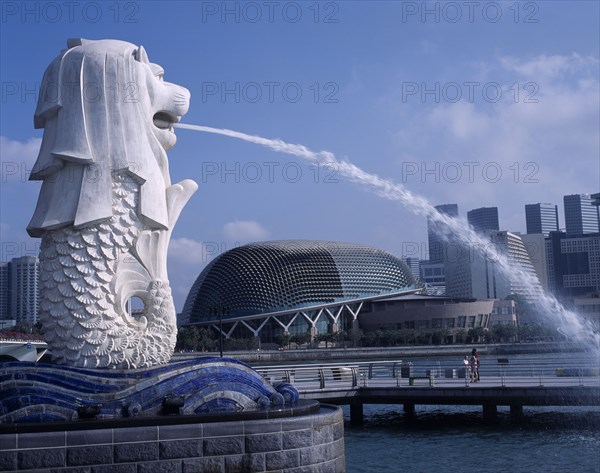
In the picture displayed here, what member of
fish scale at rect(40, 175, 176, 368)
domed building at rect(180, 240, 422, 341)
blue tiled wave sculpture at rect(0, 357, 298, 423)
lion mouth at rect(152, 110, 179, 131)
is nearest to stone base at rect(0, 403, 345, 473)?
blue tiled wave sculpture at rect(0, 357, 298, 423)

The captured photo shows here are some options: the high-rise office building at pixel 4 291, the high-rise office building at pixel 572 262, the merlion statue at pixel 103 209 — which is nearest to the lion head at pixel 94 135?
the merlion statue at pixel 103 209

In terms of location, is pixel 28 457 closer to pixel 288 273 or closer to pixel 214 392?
pixel 214 392

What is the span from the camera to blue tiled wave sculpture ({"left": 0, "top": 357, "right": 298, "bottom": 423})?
10492 mm

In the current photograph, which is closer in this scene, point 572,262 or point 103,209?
point 103,209

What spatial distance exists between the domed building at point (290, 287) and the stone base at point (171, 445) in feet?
257

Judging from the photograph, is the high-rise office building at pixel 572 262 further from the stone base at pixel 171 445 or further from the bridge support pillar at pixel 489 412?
the stone base at pixel 171 445

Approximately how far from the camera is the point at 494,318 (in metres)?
93.4

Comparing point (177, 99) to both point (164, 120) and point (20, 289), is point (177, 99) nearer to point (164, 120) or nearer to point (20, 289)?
point (164, 120)

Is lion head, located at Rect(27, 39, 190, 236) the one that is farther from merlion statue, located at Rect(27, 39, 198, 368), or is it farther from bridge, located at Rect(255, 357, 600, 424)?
bridge, located at Rect(255, 357, 600, 424)

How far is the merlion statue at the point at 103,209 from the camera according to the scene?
12156 millimetres

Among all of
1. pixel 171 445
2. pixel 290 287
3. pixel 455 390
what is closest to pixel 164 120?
pixel 171 445

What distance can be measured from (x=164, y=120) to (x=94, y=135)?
5.68ft

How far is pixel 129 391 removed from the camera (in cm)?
1097

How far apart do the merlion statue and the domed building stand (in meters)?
75.4
